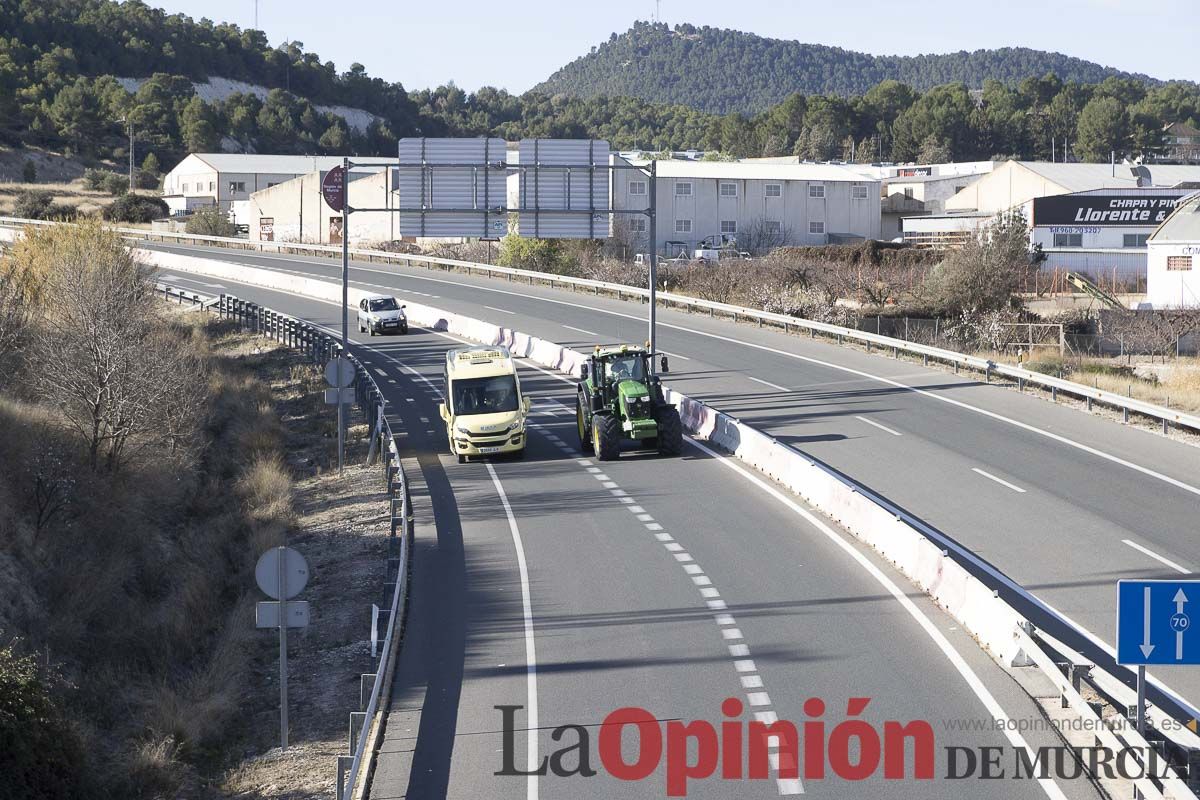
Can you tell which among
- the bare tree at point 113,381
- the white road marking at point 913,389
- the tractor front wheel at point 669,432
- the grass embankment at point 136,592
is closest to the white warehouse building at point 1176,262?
the white road marking at point 913,389

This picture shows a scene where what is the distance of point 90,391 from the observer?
33.2 metres

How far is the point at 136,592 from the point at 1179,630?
19.9 m

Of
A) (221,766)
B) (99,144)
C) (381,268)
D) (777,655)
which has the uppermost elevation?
(99,144)

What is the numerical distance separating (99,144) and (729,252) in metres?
89.0

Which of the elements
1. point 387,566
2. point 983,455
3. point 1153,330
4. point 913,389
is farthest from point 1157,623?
point 1153,330

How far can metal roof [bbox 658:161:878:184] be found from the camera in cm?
8497

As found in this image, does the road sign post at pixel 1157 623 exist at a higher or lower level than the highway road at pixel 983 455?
higher

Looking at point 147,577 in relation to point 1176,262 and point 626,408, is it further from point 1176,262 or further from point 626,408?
point 1176,262

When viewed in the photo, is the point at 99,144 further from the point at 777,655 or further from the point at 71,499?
the point at 777,655

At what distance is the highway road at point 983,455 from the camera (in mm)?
19516

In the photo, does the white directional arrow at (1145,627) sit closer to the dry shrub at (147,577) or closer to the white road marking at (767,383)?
the dry shrub at (147,577)

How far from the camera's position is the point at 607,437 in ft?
92.8

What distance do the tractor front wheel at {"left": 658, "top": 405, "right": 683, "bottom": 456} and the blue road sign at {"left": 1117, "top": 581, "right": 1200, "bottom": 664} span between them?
58.9 ft

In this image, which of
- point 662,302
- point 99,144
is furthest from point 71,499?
point 99,144
